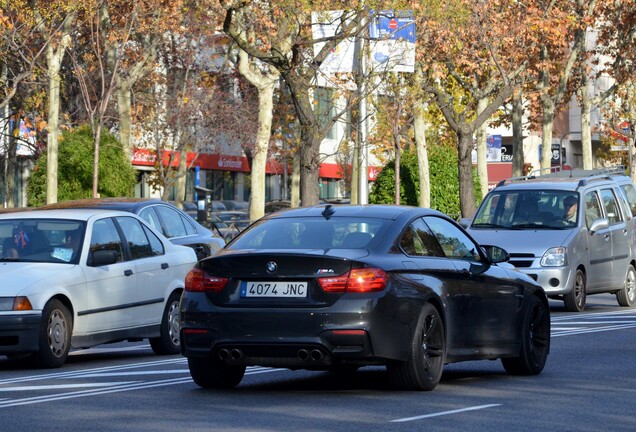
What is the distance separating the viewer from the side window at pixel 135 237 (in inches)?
625

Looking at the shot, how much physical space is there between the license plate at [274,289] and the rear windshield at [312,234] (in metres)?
0.40

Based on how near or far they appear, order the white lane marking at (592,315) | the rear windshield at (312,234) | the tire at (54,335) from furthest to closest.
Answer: the white lane marking at (592,315)
the tire at (54,335)
the rear windshield at (312,234)

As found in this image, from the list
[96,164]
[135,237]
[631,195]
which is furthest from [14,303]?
[96,164]

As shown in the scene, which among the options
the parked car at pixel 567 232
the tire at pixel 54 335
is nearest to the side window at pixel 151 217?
the tire at pixel 54 335

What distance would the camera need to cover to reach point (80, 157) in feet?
128

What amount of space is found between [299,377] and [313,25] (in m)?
18.1

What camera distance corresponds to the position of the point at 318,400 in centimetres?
1090

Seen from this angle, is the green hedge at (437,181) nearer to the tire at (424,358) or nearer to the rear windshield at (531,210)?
the rear windshield at (531,210)

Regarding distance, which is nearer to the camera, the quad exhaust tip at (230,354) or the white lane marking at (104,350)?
the quad exhaust tip at (230,354)

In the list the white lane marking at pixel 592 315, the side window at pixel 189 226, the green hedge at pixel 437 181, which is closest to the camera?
the side window at pixel 189 226

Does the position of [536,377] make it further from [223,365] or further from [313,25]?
[313,25]

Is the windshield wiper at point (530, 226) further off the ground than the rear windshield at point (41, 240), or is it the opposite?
the windshield wiper at point (530, 226)

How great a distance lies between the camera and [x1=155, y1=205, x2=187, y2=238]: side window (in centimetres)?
2002

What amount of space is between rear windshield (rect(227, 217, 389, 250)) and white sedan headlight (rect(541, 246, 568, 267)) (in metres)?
10.9
